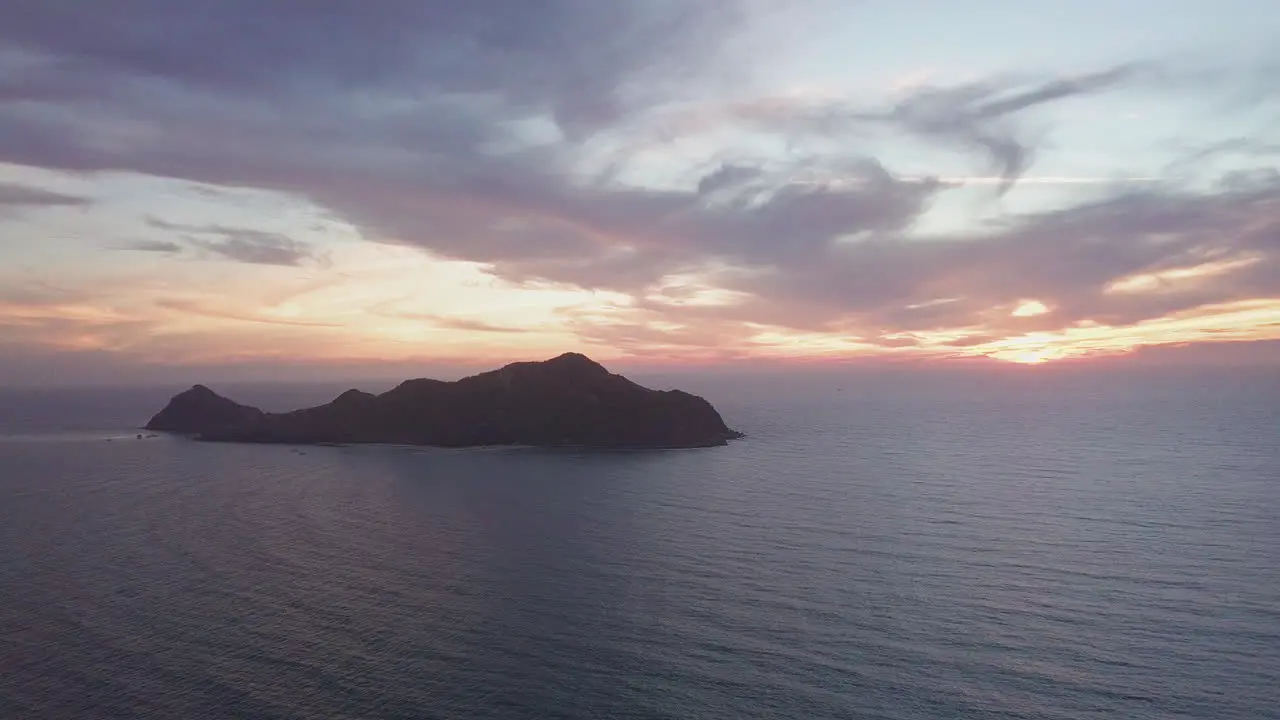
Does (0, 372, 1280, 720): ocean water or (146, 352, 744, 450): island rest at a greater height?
(146, 352, 744, 450): island

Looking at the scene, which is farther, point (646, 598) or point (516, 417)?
point (516, 417)

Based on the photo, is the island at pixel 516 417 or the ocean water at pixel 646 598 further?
the island at pixel 516 417

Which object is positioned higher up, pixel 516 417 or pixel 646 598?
pixel 516 417

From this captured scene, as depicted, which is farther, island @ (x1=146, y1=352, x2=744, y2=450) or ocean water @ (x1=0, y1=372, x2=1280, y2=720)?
island @ (x1=146, y1=352, x2=744, y2=450)

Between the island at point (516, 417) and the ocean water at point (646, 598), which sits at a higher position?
the island at point (516, 417)

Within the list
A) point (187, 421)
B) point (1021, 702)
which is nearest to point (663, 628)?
point (1021, 702)

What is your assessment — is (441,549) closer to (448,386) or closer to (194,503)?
(194,503)
